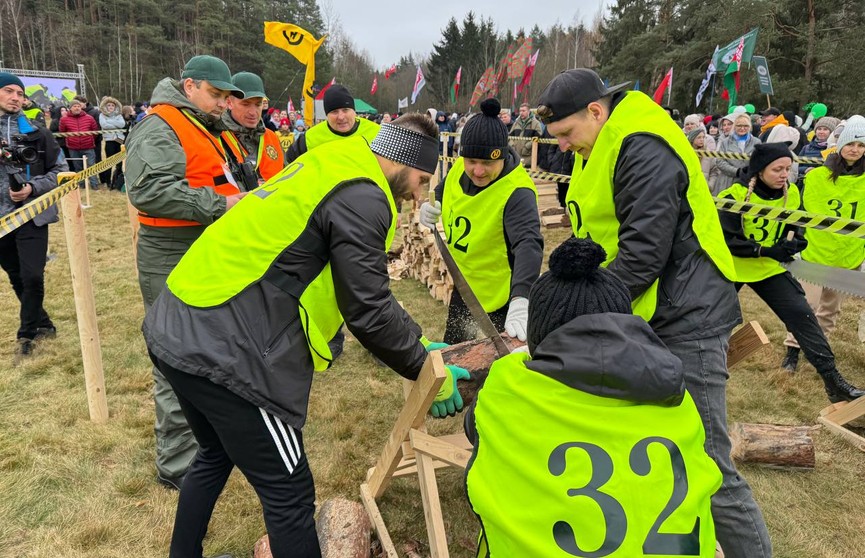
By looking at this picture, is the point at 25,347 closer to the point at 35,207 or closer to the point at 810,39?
the point at 35,207

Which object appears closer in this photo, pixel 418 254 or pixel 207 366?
pixel 207 366

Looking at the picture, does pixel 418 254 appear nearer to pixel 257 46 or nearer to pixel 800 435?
pixel 800 435

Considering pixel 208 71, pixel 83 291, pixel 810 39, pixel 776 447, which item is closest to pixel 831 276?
pixel 776 447

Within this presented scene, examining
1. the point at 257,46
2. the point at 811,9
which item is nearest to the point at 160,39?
the point at 257,46

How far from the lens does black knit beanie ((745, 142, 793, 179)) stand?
3756mm

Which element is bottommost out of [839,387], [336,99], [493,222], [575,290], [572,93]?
[839,387]

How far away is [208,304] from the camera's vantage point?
5.56 feet

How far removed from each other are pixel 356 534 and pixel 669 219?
1.86m

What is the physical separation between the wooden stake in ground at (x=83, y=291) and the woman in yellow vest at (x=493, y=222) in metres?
2.28

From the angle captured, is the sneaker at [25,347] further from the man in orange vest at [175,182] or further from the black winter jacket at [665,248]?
the black winter jacket at [665,248]

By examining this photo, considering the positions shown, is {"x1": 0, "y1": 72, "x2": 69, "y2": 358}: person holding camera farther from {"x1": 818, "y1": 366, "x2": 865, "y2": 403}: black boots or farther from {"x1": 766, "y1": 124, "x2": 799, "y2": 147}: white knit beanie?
{"x1": 766, "y1": 124, "x2": 799, "y2": 147}: white knit beanie

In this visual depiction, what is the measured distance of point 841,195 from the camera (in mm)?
4293

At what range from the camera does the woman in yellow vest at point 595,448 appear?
3.91 ft

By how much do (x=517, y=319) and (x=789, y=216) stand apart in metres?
2.35
